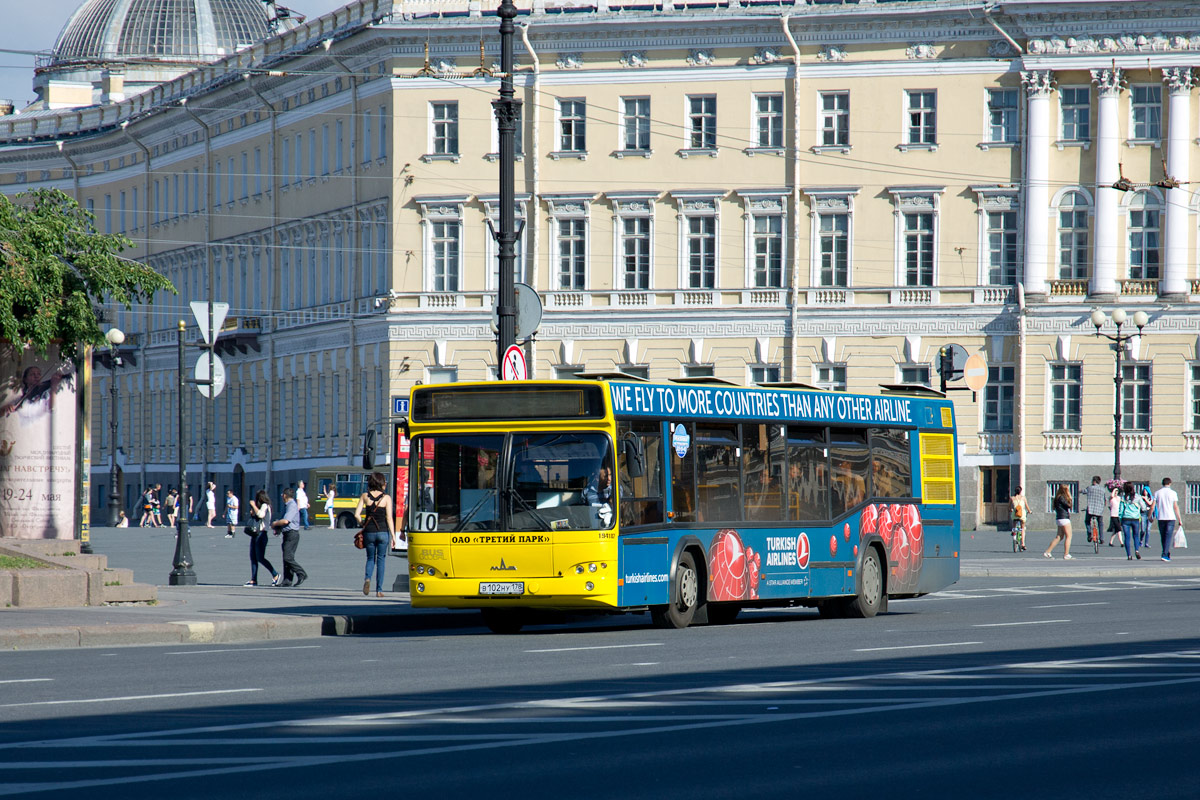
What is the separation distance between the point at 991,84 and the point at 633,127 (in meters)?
11.2

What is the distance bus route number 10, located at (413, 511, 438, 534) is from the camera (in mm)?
21938

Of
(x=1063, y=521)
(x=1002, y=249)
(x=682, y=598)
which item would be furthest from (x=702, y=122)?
(x=682, y=598)

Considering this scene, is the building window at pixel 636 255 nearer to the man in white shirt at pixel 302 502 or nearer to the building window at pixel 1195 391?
the man in white shirt at pixel 302 502

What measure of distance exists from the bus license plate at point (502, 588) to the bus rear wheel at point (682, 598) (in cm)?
195

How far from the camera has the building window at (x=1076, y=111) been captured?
203 ft

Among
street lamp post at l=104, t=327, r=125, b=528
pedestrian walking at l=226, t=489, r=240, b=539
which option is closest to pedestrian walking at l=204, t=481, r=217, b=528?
pedestrian walking at l=226, t=489, r=240, b=539

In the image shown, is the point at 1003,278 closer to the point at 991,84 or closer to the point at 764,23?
the point at 991,84

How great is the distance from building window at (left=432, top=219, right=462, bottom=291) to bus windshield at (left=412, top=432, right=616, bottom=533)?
145 feet

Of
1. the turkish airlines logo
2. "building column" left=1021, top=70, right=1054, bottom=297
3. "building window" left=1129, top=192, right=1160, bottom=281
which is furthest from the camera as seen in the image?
"building column" left=1021, top=70, right=1054, bottom=297

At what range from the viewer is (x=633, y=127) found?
65.1 metres

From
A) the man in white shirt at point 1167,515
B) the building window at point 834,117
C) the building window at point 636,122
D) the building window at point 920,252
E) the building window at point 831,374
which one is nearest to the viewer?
the man in white shirt at point 1167,515

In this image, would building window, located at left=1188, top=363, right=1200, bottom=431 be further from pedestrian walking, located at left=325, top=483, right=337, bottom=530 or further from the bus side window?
the bus side window

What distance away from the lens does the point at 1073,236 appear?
61.8 meters

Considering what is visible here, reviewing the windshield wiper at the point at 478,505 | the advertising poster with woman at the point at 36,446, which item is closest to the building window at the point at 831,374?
the advertising poster with woman at the point at 36,446
